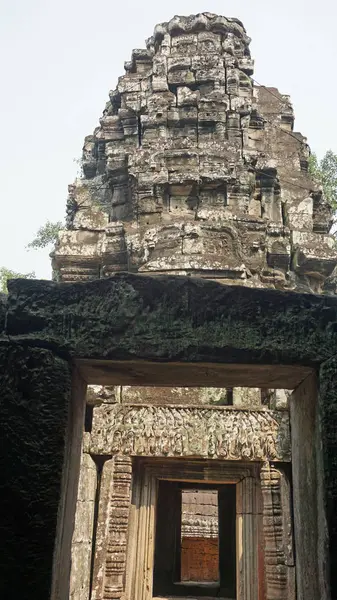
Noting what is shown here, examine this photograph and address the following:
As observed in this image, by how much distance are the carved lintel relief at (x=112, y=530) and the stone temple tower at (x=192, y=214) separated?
0.6 inches

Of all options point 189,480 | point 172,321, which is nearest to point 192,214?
point 189,480

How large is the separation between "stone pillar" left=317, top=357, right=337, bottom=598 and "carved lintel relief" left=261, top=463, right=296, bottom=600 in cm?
412

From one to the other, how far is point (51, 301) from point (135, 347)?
1.58 feet

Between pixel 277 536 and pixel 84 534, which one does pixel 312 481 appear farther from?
pixel 84 534

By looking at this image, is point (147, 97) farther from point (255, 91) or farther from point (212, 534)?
point (212, 534)

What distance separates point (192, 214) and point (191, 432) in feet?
12.1

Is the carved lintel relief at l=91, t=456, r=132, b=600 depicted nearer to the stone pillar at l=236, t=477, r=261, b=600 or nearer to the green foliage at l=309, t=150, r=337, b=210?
the stone pillar at l=236, t=477, r=261, b=600

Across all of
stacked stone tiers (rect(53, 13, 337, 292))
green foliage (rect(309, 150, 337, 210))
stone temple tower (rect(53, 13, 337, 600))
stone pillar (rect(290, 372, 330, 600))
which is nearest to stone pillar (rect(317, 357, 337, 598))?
stone pillar (rect(290, 372, 330, 600))

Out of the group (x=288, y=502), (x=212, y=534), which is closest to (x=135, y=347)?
(x=288, y=502)

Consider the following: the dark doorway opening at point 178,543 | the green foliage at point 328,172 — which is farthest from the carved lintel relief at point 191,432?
the green foliage at point 328,172

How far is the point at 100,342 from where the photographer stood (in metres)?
2.70

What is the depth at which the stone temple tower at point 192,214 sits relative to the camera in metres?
6.77

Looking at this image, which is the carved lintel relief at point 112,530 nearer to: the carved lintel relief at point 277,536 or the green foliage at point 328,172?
the carved lintel relief at point 277,536

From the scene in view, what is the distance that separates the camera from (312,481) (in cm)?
283
